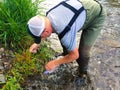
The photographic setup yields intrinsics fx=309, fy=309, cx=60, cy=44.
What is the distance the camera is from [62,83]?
4234mm

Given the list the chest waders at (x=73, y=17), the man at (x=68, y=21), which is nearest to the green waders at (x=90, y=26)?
the man at (x=68, y=21)

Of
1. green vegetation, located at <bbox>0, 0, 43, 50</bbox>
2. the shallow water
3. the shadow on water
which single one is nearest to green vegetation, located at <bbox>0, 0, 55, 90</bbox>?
green vegetation, located at <bbox>0, 0, 43, 50</bbox>

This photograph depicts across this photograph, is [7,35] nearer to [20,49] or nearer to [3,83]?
[20,49]

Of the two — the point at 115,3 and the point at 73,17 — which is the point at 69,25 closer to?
the point at 73,17

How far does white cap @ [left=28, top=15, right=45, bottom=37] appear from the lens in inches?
122

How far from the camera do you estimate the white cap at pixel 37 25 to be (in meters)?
3.10

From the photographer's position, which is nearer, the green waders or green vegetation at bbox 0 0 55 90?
the green waders

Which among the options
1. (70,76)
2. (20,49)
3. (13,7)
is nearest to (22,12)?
(13,7)

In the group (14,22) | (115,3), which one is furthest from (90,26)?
(115,3)

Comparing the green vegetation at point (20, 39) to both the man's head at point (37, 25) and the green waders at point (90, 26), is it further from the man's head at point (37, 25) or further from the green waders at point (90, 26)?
the man's head at point (37, 25)

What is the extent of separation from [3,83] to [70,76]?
3.46 ft

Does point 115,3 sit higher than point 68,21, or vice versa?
point 68,21

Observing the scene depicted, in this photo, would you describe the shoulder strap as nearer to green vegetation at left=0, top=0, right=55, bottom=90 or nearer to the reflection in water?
green vegetation at left=0, top=0, right=55, bottom=90

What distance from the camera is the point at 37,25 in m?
3.12
